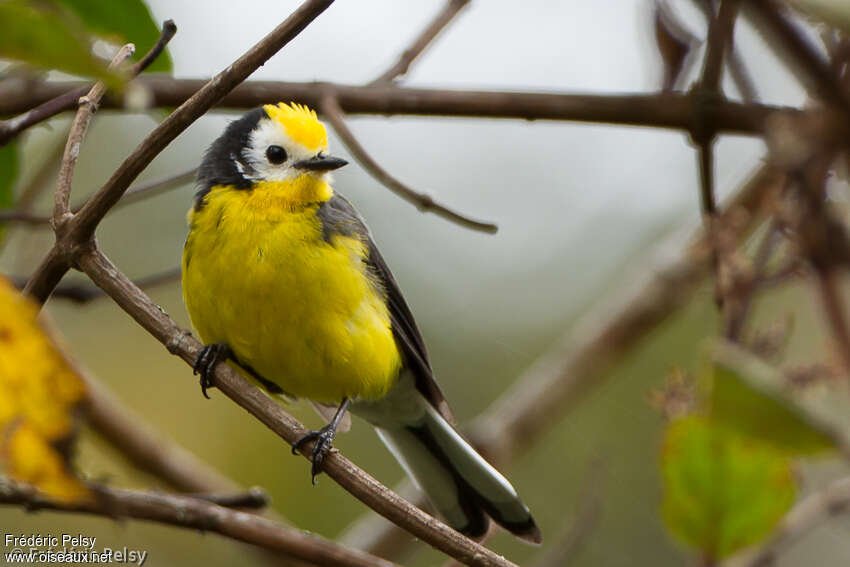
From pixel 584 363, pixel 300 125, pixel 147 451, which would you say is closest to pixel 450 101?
pixel 300 125

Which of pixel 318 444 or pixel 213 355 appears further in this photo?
pixel 213 355

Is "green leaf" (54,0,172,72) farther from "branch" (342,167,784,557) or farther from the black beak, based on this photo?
"branch" (342,167,784,557)

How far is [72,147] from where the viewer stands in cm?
207

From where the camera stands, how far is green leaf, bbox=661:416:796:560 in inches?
68.2

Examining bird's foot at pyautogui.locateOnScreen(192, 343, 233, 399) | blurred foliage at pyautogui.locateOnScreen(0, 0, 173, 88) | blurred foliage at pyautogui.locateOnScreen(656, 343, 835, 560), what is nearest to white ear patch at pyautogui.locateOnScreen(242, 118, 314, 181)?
bird's foot at pyautogui.locateOnScreen(192, 343, 233, 399)

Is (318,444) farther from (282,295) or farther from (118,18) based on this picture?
(118,18)

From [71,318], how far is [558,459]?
358 centimetres

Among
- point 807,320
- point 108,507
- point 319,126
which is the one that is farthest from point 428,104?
point 807,320

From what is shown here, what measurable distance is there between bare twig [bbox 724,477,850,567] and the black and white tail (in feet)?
4.03

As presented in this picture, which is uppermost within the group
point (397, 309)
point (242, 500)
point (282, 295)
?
point (397, 309)

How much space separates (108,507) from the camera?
1.43 meters

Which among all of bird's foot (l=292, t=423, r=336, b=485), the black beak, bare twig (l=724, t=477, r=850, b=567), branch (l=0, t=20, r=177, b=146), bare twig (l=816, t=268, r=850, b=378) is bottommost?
bare twig (l=816, t=268, r=850, b=378)

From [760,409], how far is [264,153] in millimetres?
2986

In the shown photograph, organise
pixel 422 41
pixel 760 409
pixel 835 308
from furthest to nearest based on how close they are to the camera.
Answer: pixel 422 41 < pixel 760 409 < pixel 835 308
